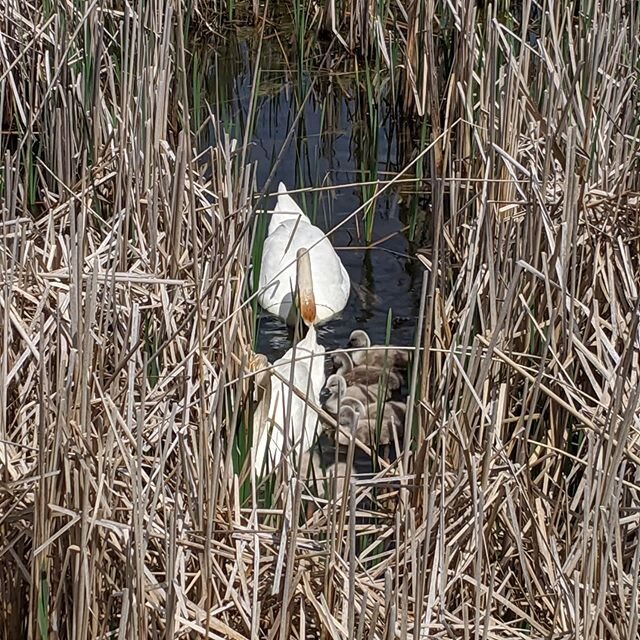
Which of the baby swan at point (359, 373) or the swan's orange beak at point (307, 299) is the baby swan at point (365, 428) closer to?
the baby swan at point (359, 373)

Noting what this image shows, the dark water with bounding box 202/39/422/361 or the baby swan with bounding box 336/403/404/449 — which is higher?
the dark water with bounding box 202/39/422/361

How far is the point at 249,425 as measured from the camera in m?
2.56

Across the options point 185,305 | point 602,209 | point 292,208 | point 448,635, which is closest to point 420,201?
point 292,208

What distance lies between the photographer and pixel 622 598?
6.48 ft

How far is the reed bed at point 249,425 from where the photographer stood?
77.3 inches

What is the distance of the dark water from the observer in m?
4.52

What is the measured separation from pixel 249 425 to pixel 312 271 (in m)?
1.87

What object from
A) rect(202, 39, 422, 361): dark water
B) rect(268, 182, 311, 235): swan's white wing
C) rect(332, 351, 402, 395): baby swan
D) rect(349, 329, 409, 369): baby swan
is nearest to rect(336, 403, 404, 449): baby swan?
rect(332, 351, 402, 395): baby swan

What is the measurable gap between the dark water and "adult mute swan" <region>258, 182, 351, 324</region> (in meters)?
0.09

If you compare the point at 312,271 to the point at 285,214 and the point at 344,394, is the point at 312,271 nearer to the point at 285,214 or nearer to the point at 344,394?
the point at 285,214

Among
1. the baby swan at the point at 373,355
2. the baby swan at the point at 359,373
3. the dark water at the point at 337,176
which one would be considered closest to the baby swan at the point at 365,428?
the baby swan at the point at 359,373

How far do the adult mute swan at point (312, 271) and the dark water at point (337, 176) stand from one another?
9 cm

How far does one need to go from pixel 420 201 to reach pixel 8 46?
73.4 inches

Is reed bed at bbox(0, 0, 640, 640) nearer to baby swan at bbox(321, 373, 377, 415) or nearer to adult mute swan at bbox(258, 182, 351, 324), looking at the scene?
baby swan at bbox(321, 373, 377, 415)
